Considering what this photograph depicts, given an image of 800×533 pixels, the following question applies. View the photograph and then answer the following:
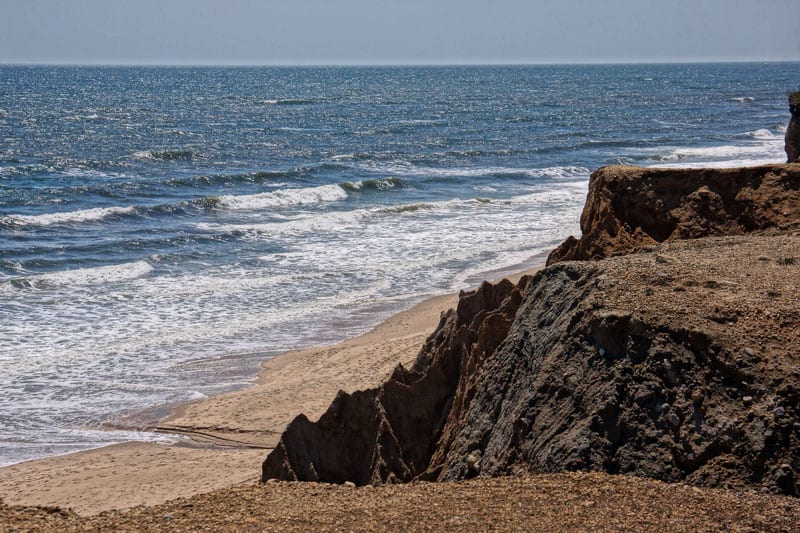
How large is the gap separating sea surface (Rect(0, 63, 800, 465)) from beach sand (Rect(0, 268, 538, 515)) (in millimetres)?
574

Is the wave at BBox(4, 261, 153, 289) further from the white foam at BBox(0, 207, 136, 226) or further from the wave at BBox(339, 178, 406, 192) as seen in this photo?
the wave at BBox(339, 178, 406, 192)

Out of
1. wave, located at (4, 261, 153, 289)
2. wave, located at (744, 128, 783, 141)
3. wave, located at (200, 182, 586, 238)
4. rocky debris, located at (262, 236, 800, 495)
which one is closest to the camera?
rocky debris, located at (262, 236, 800, 495)

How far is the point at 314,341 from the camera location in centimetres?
1836

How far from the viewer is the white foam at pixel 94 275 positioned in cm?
2308

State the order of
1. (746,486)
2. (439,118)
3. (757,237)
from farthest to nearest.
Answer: (439,118), (757,237), (746,486)

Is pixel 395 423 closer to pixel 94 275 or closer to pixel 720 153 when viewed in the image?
pixel 94 275

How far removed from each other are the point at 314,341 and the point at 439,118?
60505 millimetres

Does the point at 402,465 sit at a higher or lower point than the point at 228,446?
higher

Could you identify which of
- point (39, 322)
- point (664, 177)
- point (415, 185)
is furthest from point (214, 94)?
point (664, 177)

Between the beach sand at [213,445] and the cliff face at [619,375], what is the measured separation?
258cm

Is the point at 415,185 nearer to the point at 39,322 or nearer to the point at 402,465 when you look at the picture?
the point at 39,322

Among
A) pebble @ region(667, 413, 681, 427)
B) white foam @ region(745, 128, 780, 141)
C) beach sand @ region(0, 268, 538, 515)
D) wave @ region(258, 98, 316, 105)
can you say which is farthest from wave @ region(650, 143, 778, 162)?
wave @ region(258, 98, 316, 105)

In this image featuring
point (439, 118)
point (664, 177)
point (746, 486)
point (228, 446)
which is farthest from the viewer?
point (439, 118)

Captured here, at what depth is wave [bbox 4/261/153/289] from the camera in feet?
74.9
